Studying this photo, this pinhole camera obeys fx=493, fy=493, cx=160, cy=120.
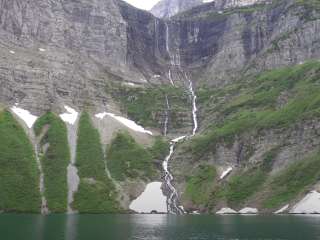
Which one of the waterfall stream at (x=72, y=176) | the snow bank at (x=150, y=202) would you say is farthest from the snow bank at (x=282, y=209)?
the waterfall stream at (x=72, y=176)

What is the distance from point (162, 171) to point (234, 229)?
100 meters

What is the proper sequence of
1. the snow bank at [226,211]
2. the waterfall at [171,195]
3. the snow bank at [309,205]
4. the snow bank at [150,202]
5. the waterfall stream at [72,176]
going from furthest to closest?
the waterfall stream at [72,176], the snow bank at [150,202], the waterfall at [171,195], the snow bank at [226,211], the snow bank at [309,205]

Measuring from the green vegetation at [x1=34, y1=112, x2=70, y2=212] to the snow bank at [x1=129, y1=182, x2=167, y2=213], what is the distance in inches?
930

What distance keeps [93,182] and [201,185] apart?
37866mm

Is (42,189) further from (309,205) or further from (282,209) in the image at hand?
(309,205)

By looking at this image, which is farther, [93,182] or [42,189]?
[93,182]

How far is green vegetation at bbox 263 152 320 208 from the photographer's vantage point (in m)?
146

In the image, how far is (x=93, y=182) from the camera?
173m

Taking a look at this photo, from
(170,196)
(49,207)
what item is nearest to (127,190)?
(170,196)

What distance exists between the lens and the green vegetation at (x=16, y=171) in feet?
509

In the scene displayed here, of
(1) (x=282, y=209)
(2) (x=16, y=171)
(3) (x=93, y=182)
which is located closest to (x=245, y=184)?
(1) (x=282, y=209)

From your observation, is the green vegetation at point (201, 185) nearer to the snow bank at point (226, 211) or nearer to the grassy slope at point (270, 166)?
the grassy slope at point (270, 166)

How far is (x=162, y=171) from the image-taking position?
189 meters

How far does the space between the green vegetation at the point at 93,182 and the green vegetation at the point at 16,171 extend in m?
15.0
